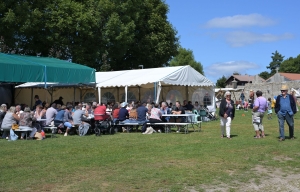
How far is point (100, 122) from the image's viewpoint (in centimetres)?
1448

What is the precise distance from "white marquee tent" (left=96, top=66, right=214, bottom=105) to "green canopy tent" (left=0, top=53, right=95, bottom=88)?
242 cm

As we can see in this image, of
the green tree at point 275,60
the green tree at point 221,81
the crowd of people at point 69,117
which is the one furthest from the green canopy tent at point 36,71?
the green tree at point 275,60

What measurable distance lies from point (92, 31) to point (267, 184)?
23.5 meters

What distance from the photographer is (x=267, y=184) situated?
6418 mm

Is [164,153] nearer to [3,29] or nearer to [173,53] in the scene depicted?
[3,29]

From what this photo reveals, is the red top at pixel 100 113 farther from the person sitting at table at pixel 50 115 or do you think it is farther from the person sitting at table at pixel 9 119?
the person sitting at table at pixel 9 119

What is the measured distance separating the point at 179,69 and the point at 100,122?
7109 mm

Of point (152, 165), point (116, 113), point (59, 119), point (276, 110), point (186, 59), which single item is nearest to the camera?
point (152, 165)

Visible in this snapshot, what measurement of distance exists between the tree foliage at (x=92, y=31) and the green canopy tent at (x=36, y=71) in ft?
21.5

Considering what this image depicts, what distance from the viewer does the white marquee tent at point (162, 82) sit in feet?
64.0

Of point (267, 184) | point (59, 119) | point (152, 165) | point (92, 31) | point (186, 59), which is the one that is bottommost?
point (267, 184)

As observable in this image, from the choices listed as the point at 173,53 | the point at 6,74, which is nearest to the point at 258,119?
the point at 6,74

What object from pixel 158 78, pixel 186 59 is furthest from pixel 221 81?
pixel 158 78

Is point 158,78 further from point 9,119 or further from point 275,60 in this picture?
point 275,60
